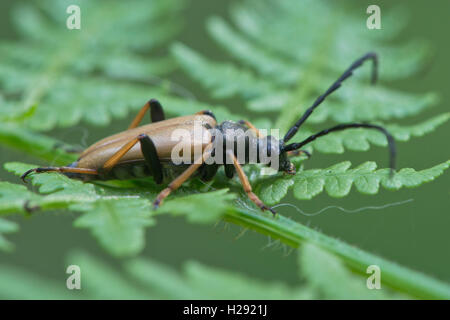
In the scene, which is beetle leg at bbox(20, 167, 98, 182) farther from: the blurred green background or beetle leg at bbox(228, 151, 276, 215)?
the blurred green background

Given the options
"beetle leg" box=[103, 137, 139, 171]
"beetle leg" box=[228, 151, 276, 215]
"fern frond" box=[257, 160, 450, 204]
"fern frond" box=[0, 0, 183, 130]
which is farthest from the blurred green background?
"fern frond" box=[257, 160, 450, 204]

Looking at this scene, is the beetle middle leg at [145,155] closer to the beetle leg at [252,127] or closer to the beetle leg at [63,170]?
Answer: the beetle leg at [63,170]

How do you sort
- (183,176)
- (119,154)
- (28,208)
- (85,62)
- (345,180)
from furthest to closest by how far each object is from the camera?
(85,62) → (119,154) → (183,176) → (345,180) → (28,208)

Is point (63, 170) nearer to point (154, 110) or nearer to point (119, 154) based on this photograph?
point (119, 154)

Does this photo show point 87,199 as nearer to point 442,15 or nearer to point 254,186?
point 254,186

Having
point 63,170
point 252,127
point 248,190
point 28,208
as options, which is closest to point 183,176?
point 248,190
